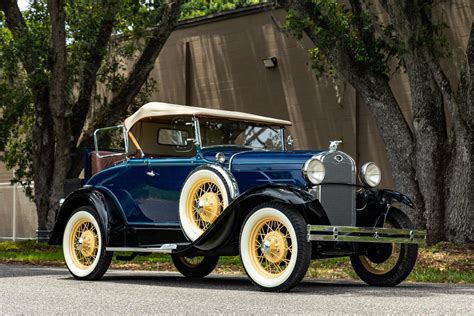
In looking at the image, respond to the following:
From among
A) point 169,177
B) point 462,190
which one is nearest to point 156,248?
point 169,177

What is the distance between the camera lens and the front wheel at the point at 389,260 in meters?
9.23

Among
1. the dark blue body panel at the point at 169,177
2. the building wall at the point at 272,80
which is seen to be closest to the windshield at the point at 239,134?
the dark blue body panel at the point at 169,177

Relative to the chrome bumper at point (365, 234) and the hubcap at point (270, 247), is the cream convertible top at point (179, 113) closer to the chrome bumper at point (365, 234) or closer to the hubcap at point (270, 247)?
the hubcap at point (270, 247)

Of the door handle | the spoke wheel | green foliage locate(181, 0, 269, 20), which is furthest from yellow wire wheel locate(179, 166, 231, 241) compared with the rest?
green foliage locate(181, 0, 269, 20)

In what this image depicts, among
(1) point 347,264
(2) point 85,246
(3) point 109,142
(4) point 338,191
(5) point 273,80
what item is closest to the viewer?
(4) point 338,191

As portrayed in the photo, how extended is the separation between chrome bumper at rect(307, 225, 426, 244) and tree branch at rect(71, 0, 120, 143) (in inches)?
400

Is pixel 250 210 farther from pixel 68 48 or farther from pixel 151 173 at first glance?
pixel 68 48

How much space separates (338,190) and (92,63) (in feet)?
35.5

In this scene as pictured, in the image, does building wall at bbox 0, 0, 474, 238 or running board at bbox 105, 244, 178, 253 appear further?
building wall at bbox 0, 0, 474, 238

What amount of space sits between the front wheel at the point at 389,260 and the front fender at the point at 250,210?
1107 millimetres

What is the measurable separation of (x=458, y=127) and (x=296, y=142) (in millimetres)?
6910

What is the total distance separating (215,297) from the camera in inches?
316

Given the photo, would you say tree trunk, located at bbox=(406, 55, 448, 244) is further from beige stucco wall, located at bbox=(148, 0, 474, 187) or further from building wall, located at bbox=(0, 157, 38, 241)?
building wall, located at bbox=(0, 157, 38, 241)

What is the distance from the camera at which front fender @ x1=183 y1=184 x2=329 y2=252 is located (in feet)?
27.9
